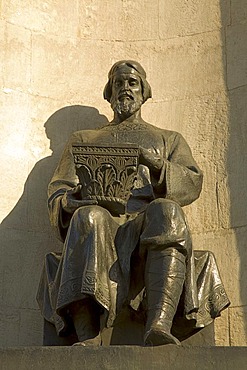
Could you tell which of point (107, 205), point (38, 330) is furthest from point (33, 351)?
point (38, 330)

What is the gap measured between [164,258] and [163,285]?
0.49ft

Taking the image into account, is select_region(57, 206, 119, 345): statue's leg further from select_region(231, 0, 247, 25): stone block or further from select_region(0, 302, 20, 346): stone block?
select_region(231, 0, 247, 25): stone block

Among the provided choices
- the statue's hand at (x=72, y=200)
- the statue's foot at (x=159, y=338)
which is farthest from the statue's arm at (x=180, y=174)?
the statue's foot at (x=159, y=338)

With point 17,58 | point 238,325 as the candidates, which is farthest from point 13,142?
point 238,325

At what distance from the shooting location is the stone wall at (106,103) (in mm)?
7719

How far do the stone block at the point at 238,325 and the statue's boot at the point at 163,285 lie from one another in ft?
4.57

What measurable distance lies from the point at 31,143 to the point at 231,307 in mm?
1748

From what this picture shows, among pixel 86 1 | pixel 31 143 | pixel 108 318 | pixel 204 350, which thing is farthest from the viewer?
pixel 86 1

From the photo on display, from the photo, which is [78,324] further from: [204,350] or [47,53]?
[47,53]

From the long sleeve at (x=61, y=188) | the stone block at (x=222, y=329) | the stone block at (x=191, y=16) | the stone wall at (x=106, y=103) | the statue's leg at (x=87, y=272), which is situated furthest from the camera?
A: the stone block at (x=191, y=16)

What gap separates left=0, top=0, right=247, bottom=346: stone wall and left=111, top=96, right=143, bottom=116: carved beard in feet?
2.27

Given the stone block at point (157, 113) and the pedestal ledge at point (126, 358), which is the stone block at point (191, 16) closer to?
the stone block at point (157, 113)

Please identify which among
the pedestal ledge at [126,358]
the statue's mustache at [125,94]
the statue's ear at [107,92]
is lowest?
the pedestal ledge at [126,358]

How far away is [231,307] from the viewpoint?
7582 millimetres
